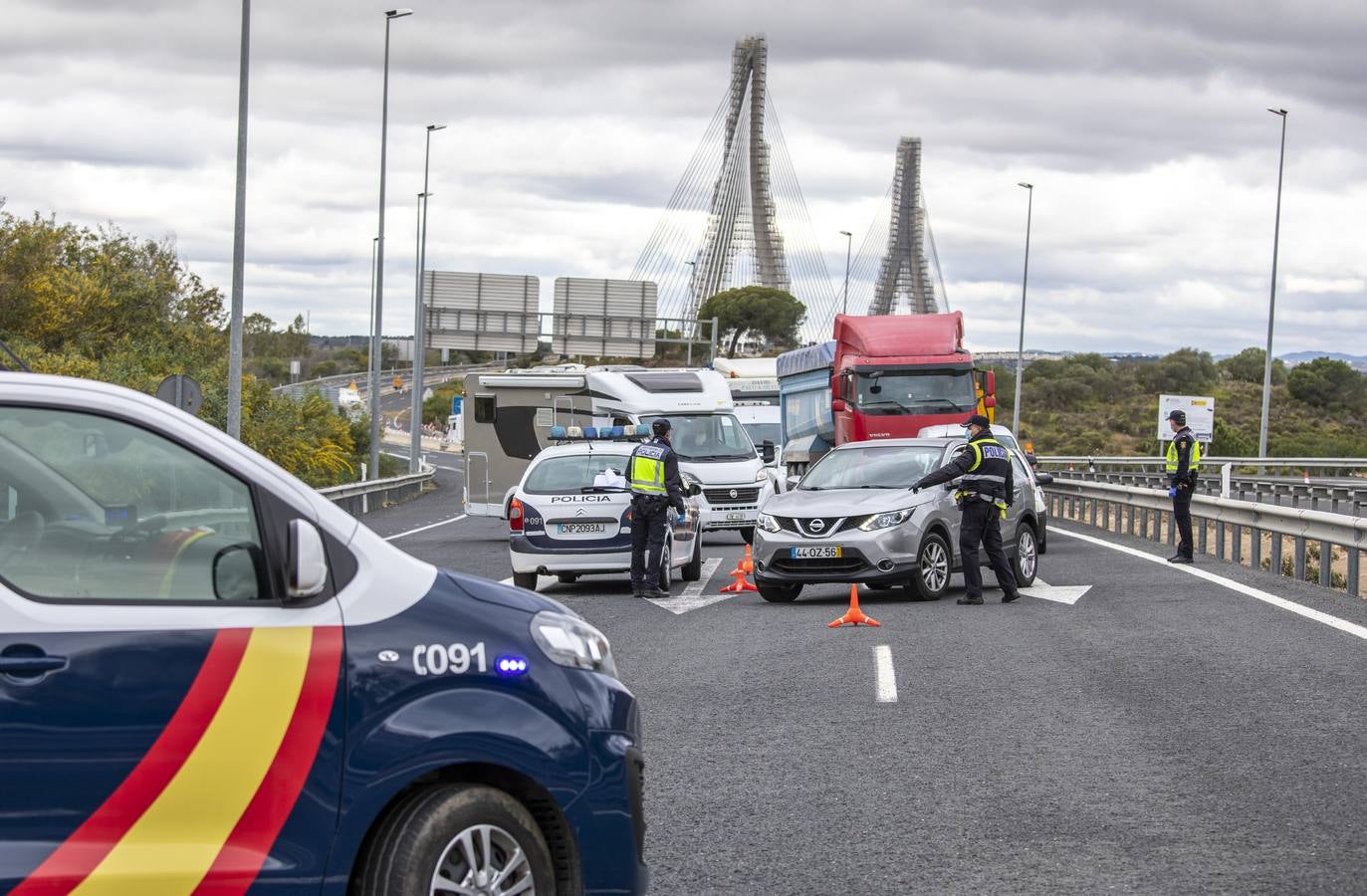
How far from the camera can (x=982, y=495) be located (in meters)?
16.7

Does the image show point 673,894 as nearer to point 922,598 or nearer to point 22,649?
point 22,649

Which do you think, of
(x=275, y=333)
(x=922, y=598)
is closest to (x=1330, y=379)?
(x=275, y=333)

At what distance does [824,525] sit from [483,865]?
40.3 feet

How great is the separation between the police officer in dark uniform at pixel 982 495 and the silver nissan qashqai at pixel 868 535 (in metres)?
0.42

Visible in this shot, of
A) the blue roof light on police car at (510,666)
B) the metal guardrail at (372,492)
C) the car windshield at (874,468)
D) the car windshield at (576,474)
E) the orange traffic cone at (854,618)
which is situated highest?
the blue roof light on police car at (510,666)

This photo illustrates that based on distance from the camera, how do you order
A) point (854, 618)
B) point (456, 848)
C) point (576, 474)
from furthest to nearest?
point (576, 474)
point (854, 618)
point (456, 848)

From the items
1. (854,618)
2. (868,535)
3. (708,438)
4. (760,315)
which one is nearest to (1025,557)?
(868,535)

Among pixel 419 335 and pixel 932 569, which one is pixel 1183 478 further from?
pixel 419 335

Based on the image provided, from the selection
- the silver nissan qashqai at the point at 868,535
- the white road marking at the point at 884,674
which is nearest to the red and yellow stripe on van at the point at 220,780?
the white road marking at the point at 884,674

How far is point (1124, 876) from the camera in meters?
6.47

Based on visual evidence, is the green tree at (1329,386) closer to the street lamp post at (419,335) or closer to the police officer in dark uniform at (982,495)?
the street lamp post at (419,335)

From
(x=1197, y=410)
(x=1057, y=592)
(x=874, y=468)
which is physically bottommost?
(x=1057, y=592)

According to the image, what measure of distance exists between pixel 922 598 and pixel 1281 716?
741 cm

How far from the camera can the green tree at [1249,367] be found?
123550 millimetres
